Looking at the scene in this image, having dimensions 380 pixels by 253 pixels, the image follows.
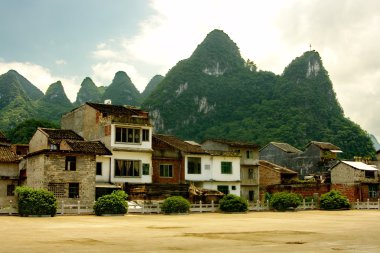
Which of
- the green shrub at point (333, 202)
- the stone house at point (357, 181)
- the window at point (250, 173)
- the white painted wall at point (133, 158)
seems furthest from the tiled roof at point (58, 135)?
the stone house at point (357, 181)

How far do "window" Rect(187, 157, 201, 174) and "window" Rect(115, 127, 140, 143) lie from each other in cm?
794

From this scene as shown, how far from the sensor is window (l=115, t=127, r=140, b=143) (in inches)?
1935

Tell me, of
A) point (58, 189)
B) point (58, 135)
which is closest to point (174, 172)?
point (58, 135)

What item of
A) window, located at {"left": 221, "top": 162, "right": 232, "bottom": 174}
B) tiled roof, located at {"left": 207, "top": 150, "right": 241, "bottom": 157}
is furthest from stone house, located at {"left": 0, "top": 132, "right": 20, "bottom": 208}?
window, located at {"left": 221, "top": 162, "right": 232, "bottom": 174}

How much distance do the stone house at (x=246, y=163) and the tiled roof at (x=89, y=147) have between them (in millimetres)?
20441

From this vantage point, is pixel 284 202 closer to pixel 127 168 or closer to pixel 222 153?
pixel 222 153

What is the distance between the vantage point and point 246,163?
65.1m

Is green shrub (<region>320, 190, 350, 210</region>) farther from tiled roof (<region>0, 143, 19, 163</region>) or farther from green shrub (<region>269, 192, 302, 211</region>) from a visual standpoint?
tiled roof (<region>0, 143, 19, 163</region>)

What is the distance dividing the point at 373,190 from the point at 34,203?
44385 mm

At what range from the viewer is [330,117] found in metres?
150

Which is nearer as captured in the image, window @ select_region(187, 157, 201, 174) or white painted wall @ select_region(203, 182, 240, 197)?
window @ select_region(187, 157, 201, 174)

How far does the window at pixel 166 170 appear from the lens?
53.2m

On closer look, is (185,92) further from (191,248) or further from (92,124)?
(191,248)

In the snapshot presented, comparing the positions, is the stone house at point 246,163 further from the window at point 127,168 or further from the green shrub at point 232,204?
the green shrub at point 232,204
